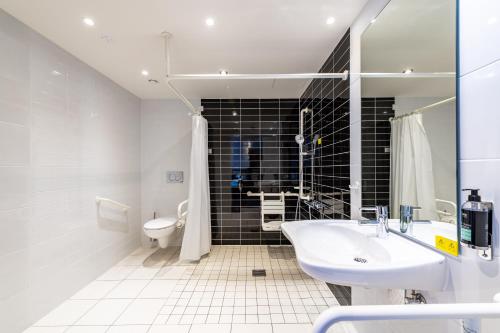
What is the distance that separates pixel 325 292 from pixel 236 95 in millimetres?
2728

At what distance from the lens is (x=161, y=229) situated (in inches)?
107

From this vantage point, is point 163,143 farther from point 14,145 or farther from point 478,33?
point 478,33

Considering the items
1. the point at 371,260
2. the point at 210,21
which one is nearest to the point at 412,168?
the point at 371,260

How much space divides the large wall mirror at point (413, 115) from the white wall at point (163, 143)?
2682 mm

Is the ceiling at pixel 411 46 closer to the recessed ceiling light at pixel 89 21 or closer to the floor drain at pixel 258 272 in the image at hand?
the recessed ceiling light at pixel 89 21

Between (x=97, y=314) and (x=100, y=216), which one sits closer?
(x=97, y=314)

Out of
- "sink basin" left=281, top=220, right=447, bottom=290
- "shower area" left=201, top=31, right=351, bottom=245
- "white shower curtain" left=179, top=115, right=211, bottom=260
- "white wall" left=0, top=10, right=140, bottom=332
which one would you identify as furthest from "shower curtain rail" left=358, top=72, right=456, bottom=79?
"white wall" left=0, top=10, right=140, bottom=332

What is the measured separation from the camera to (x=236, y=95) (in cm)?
326

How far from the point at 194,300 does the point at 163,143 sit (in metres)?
2.34

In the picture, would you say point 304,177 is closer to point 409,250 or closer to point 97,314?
point 409,250

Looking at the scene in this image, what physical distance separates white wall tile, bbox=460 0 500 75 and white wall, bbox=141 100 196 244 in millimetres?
3206

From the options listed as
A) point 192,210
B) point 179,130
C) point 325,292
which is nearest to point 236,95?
point 179,130

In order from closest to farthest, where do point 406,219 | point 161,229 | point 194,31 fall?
point 406,219, point 194,31, point 161,229

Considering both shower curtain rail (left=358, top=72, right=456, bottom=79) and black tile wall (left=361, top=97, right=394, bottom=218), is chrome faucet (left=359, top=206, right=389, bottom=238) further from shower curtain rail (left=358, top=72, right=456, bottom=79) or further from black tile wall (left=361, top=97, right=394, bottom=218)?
shower curtain rail (left=358, top=72, right=456, bottom=79)
